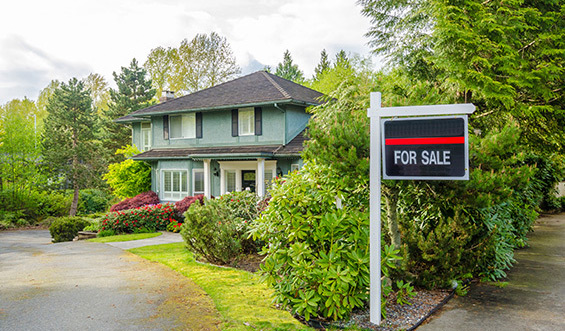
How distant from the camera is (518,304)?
5.89m

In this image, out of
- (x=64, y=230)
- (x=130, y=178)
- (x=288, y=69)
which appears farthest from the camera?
(x=288, y=69)

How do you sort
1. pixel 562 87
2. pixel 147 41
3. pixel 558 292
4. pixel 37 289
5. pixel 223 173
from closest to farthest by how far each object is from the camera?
pixel 558 292
pixel 37 289
pixel 562 87
pixel 223 173
pixel 147 41

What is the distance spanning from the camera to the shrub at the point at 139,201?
20.4m

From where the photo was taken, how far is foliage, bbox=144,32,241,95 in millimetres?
40031

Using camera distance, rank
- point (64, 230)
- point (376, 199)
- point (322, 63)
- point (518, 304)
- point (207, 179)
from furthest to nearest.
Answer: point (322, 63), point (207, 179), point (64, 230), point (518, 304), point (376, 199)

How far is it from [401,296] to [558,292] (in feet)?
9.19

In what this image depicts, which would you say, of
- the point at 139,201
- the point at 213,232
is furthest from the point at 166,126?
the point at 213,232

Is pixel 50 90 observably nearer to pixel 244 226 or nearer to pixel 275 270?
pixel 244 226

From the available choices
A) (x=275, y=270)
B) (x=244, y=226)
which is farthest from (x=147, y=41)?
(x=275, y=270)

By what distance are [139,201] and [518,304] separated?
730 inches

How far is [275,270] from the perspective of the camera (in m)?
5.41

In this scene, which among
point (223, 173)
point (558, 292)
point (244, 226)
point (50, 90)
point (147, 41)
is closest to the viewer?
point (558, 292)

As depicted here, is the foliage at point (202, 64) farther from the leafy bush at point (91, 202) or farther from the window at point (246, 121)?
the window at point (246, 121)

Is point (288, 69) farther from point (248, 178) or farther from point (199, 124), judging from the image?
point (248, 178)
